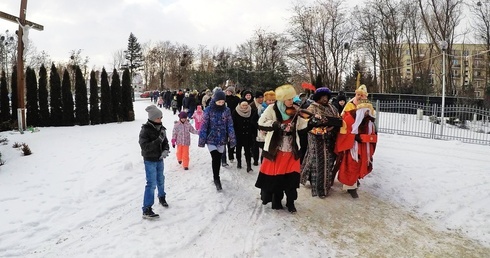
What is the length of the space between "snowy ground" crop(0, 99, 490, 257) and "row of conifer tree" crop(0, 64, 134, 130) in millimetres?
7349

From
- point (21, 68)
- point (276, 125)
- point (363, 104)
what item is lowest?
point (276, 125)

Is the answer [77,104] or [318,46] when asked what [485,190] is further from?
[318,46]

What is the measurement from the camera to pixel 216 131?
264 inches

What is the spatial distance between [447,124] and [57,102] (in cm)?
1801

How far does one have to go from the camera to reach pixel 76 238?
4773 mm

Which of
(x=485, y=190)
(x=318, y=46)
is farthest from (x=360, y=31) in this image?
(x=485, y=190)

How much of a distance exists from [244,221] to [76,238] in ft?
7.60

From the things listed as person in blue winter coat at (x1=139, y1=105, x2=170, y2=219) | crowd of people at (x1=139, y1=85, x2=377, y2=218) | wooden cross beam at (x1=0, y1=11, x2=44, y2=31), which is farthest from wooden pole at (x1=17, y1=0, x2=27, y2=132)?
person in blue winter coat at (x1=139, y1=105, x2=170, y2=219)

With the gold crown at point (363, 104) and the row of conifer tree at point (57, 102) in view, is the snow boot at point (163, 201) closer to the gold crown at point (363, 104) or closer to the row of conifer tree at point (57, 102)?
the gold crown at point (363, 104)

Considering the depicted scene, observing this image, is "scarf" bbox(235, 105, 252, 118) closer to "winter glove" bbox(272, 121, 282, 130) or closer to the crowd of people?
the crowd of people

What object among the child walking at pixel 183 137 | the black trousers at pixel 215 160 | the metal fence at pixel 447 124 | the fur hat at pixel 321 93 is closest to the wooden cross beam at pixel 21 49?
the child walking at pixel 183 137

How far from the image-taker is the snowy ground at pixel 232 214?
4.52m

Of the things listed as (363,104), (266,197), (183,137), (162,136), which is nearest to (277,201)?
(266,197)

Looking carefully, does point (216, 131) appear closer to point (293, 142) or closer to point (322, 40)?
point (293, 142)
